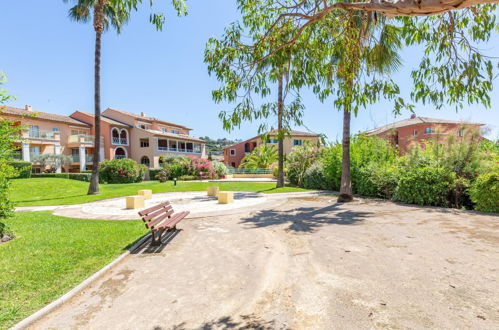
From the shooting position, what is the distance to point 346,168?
1291cm

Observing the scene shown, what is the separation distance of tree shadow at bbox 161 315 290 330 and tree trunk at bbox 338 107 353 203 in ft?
33.9

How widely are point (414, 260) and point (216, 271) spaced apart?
12.2ft

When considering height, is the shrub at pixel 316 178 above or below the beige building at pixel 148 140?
below

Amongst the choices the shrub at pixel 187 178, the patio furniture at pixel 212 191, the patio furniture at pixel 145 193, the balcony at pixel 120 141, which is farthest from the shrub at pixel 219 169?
the balcony at pixel 120 141

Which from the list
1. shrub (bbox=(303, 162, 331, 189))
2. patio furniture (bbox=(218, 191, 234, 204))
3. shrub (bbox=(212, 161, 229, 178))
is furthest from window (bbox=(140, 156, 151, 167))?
patio furniture (bbox=(218, 191, 234, 204))

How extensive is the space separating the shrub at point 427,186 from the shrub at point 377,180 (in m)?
1.00

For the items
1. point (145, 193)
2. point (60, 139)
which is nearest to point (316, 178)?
point (145, 193)

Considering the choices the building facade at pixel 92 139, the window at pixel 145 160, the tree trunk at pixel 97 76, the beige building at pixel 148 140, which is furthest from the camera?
the window at pixel 145 160

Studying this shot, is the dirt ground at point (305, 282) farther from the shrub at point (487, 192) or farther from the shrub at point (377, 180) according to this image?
the shrub at point (377, 180)

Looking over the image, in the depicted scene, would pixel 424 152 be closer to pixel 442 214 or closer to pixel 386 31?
pixel 442 214

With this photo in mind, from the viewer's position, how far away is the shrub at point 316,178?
59.0 ft

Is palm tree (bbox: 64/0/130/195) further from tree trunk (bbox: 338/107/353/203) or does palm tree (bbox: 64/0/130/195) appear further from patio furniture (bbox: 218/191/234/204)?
tree trunk (bbox: 338/107/353/203)

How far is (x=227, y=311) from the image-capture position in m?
3.27

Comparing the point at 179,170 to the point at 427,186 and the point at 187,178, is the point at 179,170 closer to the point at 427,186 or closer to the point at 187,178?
the point at 187,178
